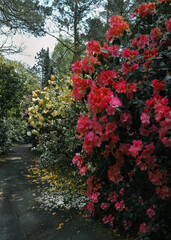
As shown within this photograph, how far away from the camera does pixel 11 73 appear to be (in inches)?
344

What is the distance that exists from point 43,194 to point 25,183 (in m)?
0.95

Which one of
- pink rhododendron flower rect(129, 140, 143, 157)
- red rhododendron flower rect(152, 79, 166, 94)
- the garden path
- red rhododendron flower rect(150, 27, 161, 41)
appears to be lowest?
the garden path

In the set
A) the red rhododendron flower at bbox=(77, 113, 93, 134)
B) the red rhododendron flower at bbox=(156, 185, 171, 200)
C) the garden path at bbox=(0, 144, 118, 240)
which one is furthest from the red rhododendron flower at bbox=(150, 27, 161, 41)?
the garden path at bbox=(0, 144, 118, 240)

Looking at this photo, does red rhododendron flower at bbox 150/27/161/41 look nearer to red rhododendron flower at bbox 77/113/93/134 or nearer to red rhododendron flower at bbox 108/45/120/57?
red rhododendron flower at bbox 108/45/120/57

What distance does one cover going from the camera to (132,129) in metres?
2.05

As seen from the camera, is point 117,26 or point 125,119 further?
point 117,26

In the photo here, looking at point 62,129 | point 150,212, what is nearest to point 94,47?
point 150,212

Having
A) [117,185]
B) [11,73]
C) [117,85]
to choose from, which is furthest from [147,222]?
[11,73]

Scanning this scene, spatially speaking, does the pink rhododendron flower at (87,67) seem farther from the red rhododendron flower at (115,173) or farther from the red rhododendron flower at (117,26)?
the red rhododendron flower at (115,173)

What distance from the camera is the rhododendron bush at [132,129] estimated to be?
1802mm

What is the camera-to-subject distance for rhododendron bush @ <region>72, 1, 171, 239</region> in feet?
5.91

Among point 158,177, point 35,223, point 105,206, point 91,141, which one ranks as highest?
point 91,141

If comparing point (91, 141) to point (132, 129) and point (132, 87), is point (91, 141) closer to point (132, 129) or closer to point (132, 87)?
point (132, 129)

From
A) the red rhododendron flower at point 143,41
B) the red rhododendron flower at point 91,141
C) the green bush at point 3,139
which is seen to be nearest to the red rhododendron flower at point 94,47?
the red rhododendron flower at point 143,41
